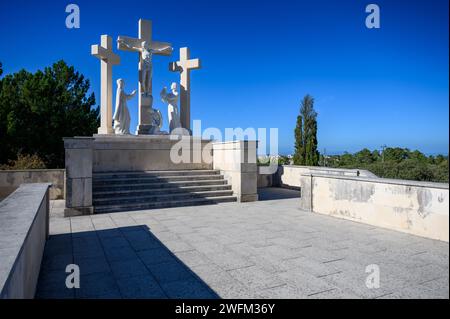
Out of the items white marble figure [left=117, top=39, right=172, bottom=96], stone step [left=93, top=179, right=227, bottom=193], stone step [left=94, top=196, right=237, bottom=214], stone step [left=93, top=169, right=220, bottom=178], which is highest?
white marble figure [left=117, top=39, right=172, bottom=96]

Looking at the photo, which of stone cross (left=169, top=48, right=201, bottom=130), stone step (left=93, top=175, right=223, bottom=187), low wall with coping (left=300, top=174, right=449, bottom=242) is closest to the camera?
low wall with coping (left=300, top=174, right=449, bottom=242)

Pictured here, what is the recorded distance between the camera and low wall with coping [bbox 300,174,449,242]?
5547 millimetres

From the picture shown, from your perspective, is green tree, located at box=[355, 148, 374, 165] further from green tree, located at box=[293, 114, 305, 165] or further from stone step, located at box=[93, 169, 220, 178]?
stone step, located at box=[93, 169, 220, 178]

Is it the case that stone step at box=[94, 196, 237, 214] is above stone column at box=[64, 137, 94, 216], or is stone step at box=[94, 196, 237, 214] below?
below

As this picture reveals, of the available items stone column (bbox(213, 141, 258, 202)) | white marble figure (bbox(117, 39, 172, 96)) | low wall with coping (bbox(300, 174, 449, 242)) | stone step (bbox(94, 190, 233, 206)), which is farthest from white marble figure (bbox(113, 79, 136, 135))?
low wall with coping (bbox(300, 174, 449, 242))

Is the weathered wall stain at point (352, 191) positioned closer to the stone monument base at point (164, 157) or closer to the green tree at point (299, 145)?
the stone monument base at point (164, 157)

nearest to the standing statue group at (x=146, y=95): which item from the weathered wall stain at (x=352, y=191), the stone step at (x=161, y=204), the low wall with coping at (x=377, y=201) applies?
the stone step at (x=161, y=204)

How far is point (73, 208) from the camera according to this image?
27.1 feet

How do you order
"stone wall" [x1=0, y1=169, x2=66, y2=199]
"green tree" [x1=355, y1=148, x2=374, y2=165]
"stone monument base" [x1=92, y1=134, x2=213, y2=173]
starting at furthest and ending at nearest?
1. "green tree" [x1=355, y1=148, x2=374, y2=165]
2. "stone monument base" [x1=92, y1=134, x2=213, y2=173]
3. "stone wall" [x1=0, y1=169, x2=66, y2=199]

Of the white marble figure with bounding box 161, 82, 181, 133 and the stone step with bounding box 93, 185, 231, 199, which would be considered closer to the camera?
the stone step with bounding box 93, 185, 231, 199

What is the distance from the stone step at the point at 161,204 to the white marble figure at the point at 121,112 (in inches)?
190

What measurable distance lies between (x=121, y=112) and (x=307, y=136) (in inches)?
627

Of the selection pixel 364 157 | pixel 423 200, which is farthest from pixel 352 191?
pixel 364 157

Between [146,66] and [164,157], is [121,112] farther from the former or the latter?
[164,157]
